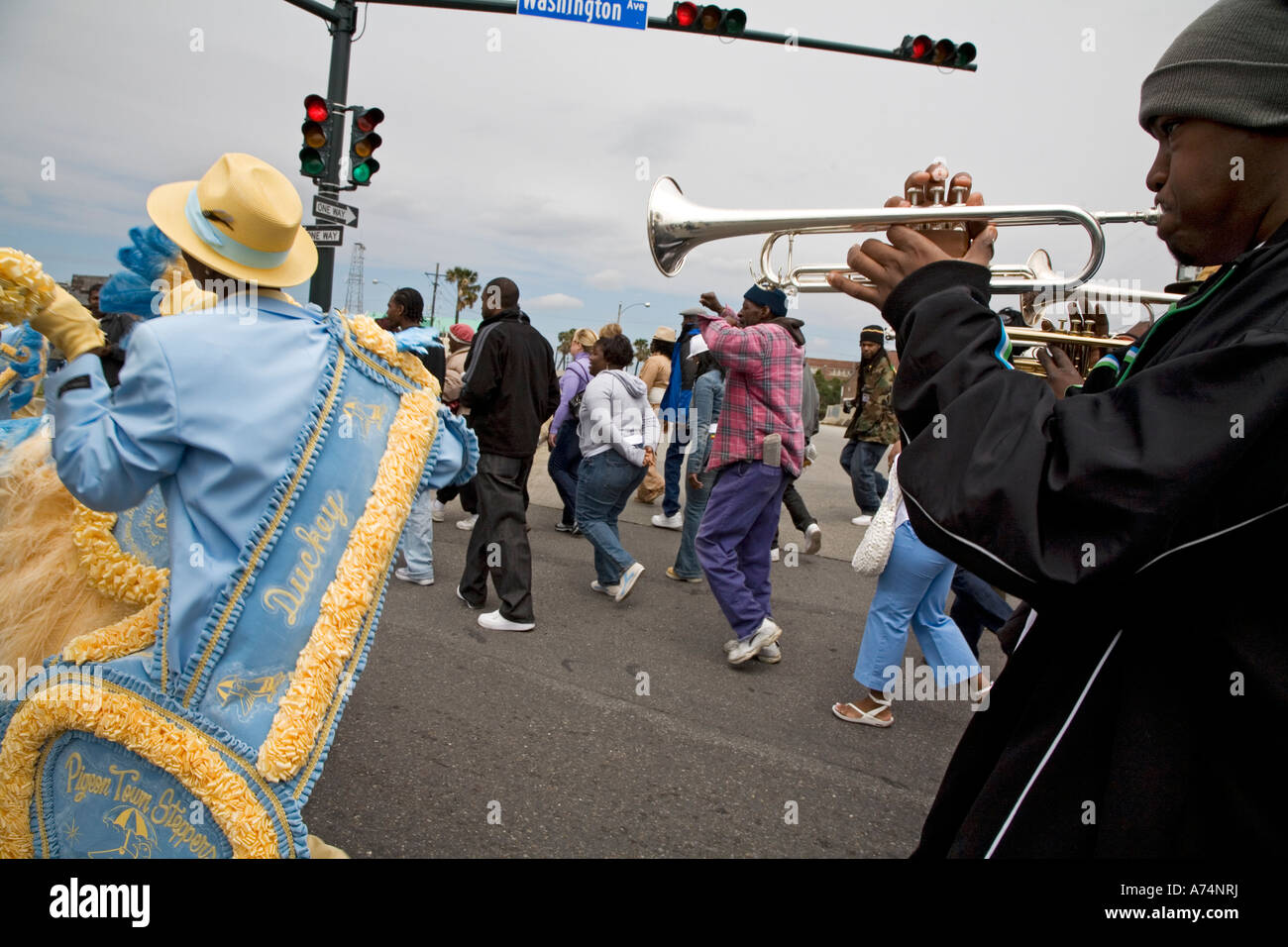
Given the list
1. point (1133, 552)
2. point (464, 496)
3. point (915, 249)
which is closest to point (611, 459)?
point (464, 496)

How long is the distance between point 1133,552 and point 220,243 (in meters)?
1.84

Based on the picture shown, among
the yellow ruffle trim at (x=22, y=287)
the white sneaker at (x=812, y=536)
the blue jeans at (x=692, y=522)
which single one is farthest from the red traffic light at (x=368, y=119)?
the yellow ruffle trim at (x=22, y=287)

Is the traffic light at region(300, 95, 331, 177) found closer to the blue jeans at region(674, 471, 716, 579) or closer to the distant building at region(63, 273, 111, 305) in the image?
the distant building at region(63, 273, 111, 305)

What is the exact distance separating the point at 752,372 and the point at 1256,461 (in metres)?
3.55

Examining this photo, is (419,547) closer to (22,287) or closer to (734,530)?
(734,530)

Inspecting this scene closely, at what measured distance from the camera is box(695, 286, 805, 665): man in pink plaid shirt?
429cm

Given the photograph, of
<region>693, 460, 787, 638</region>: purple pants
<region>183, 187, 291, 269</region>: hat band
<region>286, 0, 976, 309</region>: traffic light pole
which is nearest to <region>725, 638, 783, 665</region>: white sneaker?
<region>693, 460, 787, 638</region>: purple pants

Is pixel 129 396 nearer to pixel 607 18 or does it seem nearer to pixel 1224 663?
pixel 1224 663

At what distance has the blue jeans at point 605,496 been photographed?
520cm

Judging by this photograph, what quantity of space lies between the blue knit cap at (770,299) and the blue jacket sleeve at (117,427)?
10.9 ft

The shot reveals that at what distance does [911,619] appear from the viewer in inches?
147

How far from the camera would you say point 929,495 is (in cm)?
103
